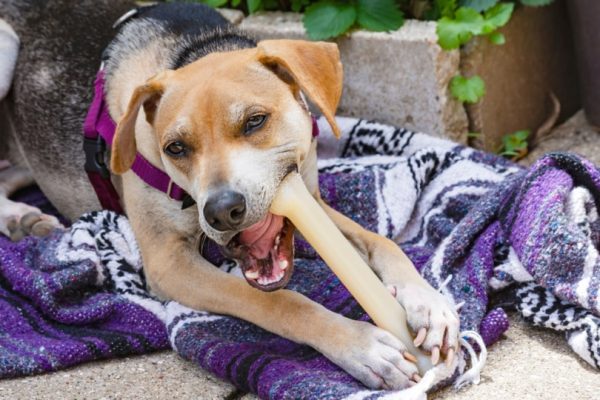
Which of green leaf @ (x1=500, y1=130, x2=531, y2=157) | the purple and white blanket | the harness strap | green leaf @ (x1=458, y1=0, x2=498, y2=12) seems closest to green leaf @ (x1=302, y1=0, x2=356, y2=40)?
green leaf @ (x1=458, y1=0, x2=498, y2=12)

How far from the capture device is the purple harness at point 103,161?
381 cm

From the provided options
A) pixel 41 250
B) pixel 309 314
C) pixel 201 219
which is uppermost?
pixel 201 219

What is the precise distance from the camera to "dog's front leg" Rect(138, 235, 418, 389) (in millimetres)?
3057

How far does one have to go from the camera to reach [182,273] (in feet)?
12.1

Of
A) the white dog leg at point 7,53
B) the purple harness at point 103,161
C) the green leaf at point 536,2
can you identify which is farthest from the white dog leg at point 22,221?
the green leaf at point 536,2

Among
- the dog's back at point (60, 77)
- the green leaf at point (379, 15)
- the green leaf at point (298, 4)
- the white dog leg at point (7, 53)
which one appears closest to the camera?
the dog's back at point (60, 77)

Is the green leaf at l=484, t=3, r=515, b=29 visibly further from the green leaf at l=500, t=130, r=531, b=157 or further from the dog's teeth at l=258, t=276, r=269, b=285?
the dog's teeth at l=258, t=276, r=269, b=285

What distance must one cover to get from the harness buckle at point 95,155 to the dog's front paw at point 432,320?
156 centimetres

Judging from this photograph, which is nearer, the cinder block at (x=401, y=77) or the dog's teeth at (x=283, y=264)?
the dog's teeth at (x=283, y=264)

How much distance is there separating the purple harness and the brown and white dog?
2.0 inches

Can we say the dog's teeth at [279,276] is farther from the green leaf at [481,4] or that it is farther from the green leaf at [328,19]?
the green leaf at [481,4]

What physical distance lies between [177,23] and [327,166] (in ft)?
3.33

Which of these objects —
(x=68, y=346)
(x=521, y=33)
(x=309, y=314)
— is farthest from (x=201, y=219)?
(x=521, y=33)

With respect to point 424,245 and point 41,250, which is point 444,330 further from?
point 41,250
